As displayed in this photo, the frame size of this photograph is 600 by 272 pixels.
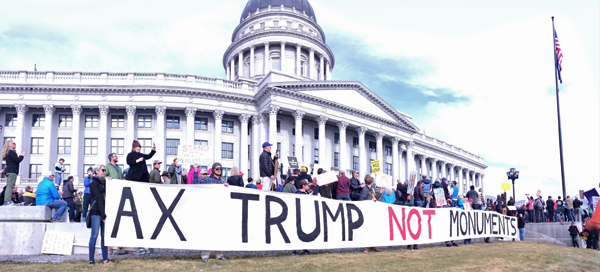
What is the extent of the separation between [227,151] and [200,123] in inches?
158

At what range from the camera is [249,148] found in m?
50.5

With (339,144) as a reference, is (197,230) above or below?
below

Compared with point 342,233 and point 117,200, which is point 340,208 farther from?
point 117,200

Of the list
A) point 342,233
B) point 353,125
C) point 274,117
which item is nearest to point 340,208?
point 342,233

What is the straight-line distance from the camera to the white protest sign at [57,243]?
11.3 meters

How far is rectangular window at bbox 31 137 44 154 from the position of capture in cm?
4447

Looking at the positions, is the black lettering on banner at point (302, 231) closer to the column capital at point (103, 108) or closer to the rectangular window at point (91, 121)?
the column capital at point (103, 108)

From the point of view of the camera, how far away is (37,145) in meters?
44.7

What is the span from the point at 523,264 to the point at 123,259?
30.8 ft

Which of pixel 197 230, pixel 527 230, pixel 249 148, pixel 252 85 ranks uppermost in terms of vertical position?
pixel 252 85

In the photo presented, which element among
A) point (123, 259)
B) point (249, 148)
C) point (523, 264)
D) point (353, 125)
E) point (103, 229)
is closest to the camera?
point (103, 229)

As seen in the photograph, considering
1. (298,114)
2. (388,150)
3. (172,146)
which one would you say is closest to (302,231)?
(298,114)

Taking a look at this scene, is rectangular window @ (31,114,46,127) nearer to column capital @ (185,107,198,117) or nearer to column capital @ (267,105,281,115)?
column capital @ (185,107,198,117)

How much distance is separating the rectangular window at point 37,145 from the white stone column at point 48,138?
1.01m
